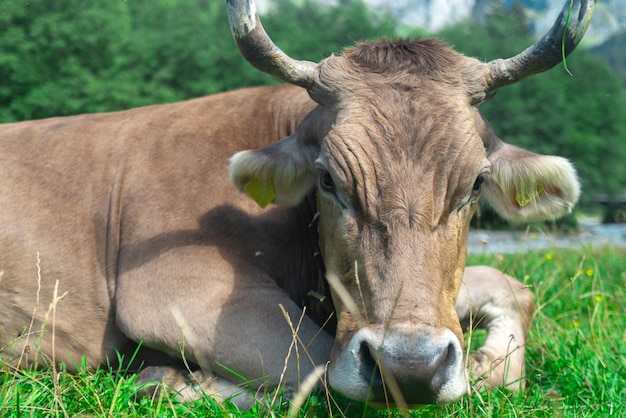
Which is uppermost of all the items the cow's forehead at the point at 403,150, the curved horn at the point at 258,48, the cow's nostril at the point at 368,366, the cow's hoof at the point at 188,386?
the curved horn at the point at 258,48

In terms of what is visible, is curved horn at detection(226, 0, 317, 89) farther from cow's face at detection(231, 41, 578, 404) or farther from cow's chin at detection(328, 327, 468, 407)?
cow's chin at detection(328, 327, 468, 407)

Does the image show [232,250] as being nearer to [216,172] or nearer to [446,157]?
[216,172]

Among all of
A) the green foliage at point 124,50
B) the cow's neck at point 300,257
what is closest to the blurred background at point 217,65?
the green foliage at point 124,50

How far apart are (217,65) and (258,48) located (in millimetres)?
34745

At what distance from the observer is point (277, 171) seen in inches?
167

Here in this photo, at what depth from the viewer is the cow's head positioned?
3062 mm

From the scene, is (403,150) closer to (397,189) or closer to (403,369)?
(397,189)

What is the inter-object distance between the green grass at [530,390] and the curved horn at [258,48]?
5.63ft

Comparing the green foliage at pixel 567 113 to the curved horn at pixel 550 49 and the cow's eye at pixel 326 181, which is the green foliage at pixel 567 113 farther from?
the cow's eye at pixel 326 181

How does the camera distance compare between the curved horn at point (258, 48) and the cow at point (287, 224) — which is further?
the curved horn at point (258, 48)

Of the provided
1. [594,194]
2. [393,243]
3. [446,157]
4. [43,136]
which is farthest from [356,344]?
[594,194]

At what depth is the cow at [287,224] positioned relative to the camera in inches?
130

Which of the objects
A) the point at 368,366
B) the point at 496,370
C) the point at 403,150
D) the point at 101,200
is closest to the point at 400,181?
the point at 403,150

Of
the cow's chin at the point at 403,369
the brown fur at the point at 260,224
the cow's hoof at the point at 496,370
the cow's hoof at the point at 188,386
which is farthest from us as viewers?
the cow's hoof at the point at 496,370
